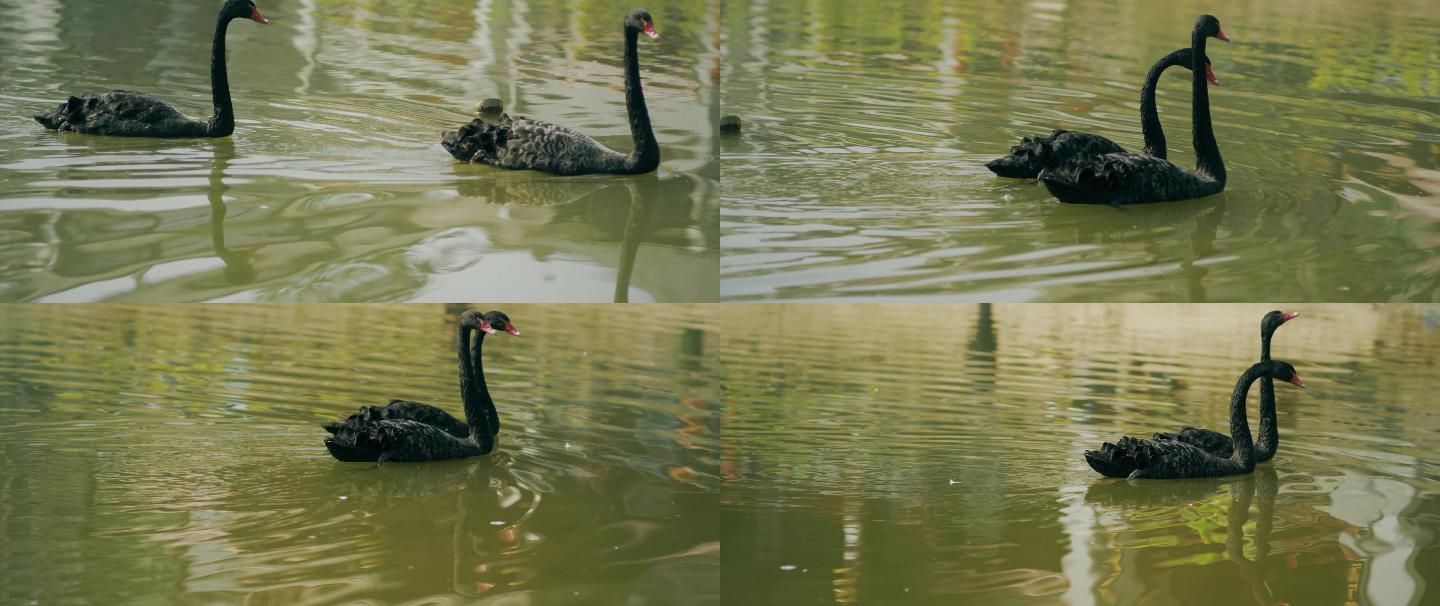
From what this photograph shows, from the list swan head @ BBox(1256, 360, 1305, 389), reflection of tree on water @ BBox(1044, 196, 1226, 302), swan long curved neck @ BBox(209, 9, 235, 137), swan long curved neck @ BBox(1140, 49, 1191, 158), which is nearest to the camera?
reflection of tree on water @ BBox(1044, 196, 1226, 302)

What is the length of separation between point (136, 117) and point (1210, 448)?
4.46 m

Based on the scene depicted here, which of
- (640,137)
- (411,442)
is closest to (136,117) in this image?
(640,137)

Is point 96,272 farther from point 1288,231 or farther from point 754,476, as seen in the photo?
point 1288,231

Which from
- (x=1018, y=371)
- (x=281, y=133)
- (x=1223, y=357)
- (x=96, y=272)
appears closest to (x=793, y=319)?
(x=1018, y=371)

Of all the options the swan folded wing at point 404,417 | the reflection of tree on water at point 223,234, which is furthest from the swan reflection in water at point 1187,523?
the reflection of tree on water at point 223,234

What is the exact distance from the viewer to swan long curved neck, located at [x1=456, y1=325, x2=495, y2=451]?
4.95 meters

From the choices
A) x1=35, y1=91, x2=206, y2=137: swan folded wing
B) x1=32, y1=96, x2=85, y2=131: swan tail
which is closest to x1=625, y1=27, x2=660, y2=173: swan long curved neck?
x1=35, y1=91, x2=206, y2=137: swan folded wing

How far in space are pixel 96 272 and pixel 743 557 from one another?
7.26ft

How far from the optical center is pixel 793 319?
7867 millimetres

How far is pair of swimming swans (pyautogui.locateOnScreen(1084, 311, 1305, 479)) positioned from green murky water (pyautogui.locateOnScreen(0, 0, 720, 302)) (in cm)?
139

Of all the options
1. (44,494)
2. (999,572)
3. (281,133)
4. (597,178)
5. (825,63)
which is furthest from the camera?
(825,63)

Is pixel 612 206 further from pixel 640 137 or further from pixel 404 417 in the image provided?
pixel 404 417

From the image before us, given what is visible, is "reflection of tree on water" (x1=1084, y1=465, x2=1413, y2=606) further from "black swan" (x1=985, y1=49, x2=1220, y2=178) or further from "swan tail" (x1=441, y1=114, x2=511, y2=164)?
"swan tail" (x1=441, y1=114, x2=511, y2=164)

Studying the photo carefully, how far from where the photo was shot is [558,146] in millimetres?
5875
